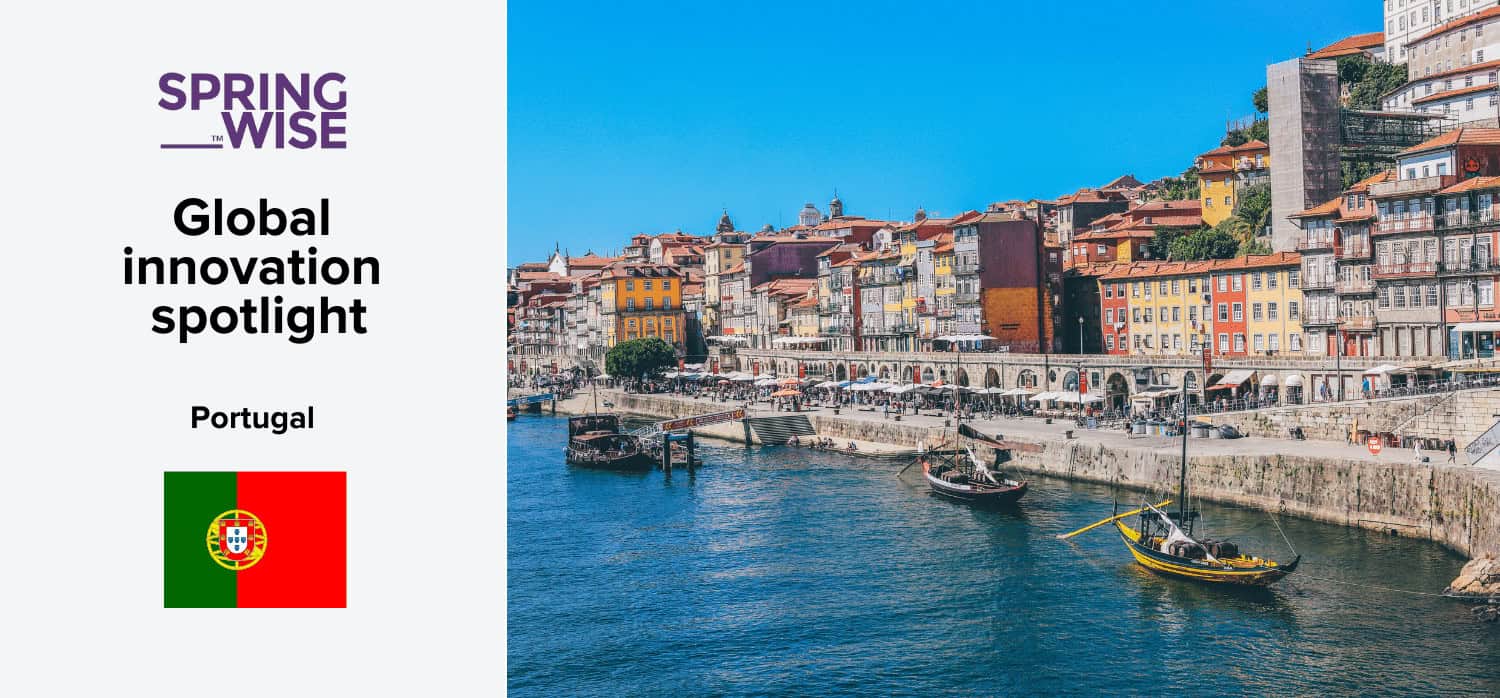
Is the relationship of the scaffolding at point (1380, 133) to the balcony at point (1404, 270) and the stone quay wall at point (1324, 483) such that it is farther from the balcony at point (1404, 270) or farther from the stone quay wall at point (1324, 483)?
the stone quay wall at point (1324, 483)

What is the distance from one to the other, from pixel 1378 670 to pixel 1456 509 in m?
12.2

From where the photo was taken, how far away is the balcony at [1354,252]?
193ft

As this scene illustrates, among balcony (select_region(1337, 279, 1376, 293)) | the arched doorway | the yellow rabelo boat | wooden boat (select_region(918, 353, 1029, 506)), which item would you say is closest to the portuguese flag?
the yellow rabelo boat

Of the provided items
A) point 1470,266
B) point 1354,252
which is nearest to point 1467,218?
point 1470,266

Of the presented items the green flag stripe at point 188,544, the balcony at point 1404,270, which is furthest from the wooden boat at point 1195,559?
the green flag stripe at point 188,544

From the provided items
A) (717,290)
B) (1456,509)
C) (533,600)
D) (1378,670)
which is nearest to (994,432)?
(1456,509)

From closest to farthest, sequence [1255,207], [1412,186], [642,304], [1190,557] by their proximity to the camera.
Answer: [1190,557]
[1412,186]
[1255,207]
[642,304]

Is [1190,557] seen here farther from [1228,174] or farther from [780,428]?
[1228,174]

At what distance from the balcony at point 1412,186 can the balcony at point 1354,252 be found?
2.61 metres

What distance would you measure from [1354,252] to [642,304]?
254ft

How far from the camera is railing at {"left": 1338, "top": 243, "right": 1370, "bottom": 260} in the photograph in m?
58.8

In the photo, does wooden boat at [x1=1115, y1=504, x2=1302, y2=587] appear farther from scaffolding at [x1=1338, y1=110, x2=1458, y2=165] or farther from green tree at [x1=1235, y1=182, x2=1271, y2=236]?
green tree at [x1=1235, y1=182, x2=1271, y2=236]

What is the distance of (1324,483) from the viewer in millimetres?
43406

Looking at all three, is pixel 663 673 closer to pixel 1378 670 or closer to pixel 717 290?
pixel 1378 670
